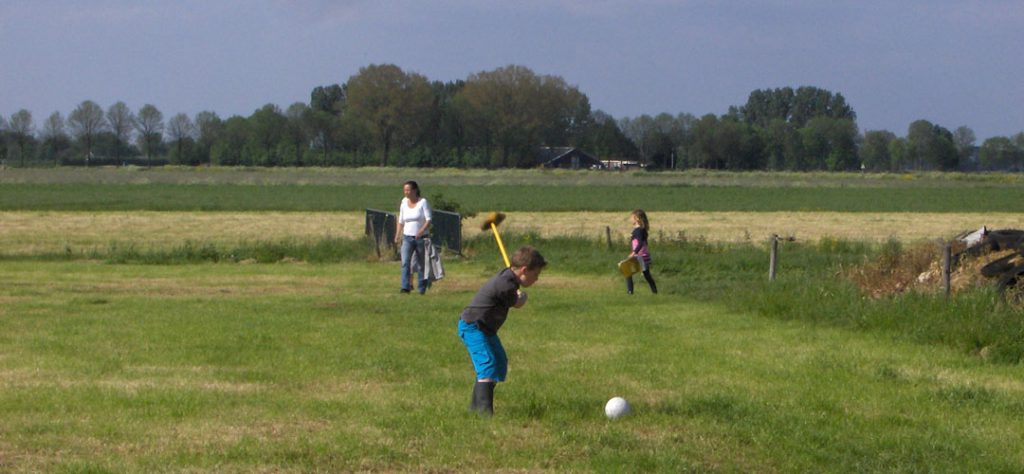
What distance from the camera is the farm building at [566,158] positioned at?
147 m

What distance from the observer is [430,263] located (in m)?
17.9

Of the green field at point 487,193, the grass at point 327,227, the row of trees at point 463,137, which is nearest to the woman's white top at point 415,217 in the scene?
the grass at point 327,227

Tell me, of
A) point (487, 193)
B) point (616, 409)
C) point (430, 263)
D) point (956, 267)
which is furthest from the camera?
point (487, 193)

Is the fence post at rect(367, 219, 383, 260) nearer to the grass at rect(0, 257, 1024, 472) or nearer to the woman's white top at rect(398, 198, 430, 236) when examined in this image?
the woman's white top at rect(398, 198, 430, 236)

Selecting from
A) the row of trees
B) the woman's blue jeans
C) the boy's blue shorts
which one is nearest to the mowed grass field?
the boy's blue shorts

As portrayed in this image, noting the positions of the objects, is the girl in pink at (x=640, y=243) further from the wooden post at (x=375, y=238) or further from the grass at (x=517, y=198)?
the grass at (x=517, y=198)

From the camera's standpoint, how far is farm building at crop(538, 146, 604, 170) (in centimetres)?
14688

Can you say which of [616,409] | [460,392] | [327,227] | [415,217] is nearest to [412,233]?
[415,217]

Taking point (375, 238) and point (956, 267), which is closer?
point (956, 267)

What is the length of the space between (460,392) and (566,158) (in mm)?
138412

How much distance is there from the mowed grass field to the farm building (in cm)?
12523

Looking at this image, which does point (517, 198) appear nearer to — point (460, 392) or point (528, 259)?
point (460, 392)

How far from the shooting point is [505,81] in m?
144

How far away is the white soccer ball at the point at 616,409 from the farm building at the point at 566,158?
447 ft
